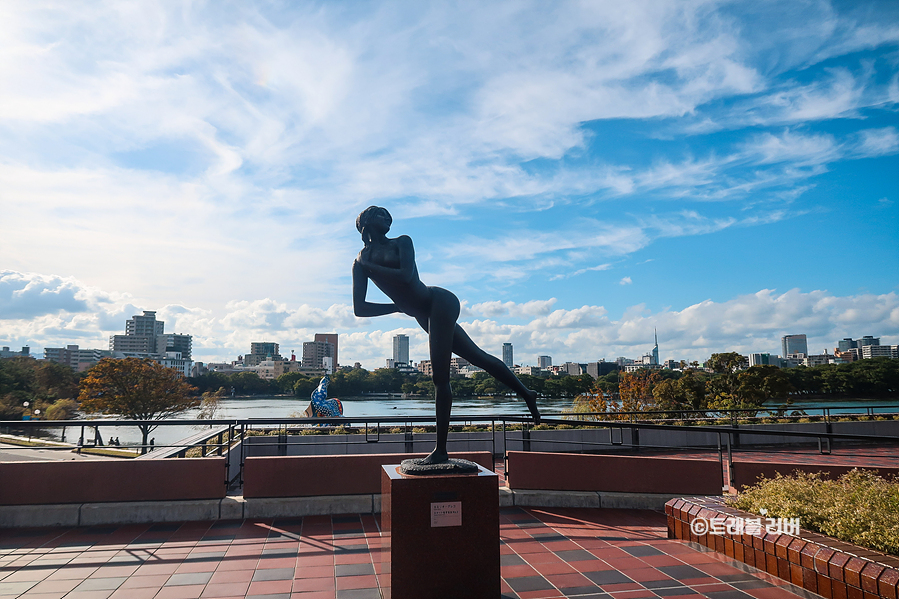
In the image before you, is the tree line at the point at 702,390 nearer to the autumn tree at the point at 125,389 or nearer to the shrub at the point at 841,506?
the shrub at the point at 841,506

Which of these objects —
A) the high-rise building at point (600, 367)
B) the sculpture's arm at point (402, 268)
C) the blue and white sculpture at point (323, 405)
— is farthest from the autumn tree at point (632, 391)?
the high-rise building at point (600, 367)

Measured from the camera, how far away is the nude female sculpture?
152 inches

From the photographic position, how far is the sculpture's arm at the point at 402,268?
12.5ft

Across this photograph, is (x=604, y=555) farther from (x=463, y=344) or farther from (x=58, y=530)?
(x=58, y=530)

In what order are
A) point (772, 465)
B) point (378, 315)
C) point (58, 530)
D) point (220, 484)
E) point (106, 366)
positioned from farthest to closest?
point (106, 366)
point (772, 465)
point (220, 484)
point (58, 530)
point (378, 315)

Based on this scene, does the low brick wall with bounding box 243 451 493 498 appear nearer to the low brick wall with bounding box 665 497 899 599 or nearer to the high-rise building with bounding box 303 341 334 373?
the low brick wall with bounding box 665 497 899 599

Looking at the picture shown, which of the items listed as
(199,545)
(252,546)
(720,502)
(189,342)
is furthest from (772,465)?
(189,342)

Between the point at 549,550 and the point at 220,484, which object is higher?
the point at 220,484

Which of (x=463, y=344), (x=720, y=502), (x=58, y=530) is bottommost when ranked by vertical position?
(x=58, y=530)

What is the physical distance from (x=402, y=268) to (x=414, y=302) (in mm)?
299

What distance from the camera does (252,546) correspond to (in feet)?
15.5

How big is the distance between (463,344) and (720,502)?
117 inches

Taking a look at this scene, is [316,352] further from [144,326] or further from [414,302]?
[414,302]

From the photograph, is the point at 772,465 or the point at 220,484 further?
the point at 772,465
